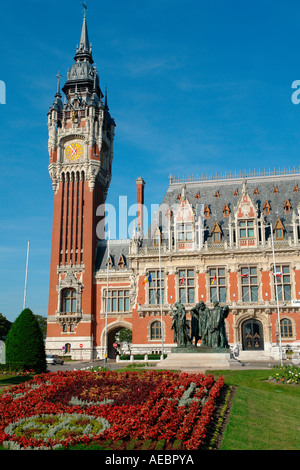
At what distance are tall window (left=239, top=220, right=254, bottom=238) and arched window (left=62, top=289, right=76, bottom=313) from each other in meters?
22.4

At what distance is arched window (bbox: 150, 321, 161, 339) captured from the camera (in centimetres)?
5251

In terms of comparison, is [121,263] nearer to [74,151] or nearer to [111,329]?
[111,329]

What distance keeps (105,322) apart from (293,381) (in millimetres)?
35981

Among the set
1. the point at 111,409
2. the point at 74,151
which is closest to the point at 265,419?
the point at 111,409

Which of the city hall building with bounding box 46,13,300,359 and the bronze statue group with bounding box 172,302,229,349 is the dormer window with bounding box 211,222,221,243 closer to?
the city hall building with bounding box 46,13,300,359

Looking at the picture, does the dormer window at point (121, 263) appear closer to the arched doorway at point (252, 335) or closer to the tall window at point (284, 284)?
the arched doorway at point (252, 335)

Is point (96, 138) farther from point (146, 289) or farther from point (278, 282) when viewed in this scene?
point (278, 282)

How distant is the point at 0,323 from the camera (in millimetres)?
79875

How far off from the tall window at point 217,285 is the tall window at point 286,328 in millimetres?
6824

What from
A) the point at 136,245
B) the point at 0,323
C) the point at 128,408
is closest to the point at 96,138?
the point at 136,245

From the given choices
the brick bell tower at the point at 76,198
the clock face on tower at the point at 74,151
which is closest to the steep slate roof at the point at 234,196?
the brick bell tower at the point at 76,198

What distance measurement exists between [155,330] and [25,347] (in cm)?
2642
